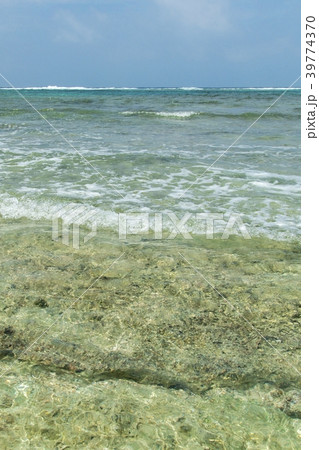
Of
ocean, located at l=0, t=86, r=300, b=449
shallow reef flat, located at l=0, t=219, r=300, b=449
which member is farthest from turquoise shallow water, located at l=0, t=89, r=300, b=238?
shallow reef flat, located at l=0, t=219, r=300, b=449

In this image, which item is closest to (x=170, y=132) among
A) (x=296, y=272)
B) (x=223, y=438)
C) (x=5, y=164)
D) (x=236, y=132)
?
(x=236, y=132)

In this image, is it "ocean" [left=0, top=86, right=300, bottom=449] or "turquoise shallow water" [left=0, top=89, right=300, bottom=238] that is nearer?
"ocean" [left=0, top=86, right=300, bottom=449]

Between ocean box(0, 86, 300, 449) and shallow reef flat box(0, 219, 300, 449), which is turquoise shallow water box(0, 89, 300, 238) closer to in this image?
ocean box(0, 86, 300, 449)

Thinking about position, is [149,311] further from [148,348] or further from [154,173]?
[154,173]

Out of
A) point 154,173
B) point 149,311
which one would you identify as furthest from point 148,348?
point 154,173

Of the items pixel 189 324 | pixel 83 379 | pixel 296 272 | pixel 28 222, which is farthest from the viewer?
pixel 28 222

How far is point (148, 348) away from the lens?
214 centimetres

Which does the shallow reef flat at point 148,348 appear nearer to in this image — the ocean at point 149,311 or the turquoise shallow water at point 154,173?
the ocean at point 149,311

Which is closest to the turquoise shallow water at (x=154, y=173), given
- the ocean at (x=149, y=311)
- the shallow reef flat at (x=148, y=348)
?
the ocean at (x=149, y=311)

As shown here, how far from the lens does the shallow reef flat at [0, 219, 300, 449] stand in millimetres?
1632

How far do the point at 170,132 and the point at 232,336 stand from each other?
28.7 ft

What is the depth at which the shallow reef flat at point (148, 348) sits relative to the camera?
5.35 feet

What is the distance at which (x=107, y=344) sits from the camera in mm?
2164
